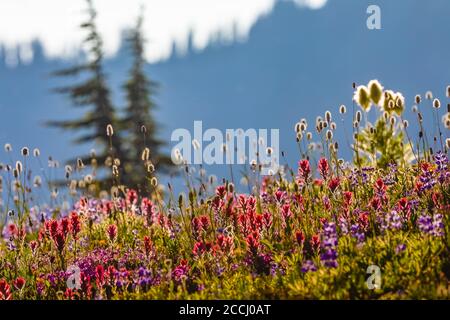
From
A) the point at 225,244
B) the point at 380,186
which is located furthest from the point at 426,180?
the point at 225,244

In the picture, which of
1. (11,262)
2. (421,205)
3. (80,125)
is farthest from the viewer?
(80,125)

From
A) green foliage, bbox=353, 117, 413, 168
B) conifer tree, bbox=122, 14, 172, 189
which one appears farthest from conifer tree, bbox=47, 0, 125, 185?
green foliage, bbox=353, 117, 413, 168

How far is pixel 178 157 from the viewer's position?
222 inches

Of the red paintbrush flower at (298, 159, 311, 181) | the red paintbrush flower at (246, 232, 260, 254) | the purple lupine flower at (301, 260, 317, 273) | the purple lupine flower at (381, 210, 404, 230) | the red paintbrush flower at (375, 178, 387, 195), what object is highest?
the red paintbrush flower at (298, 159, 311, 181)

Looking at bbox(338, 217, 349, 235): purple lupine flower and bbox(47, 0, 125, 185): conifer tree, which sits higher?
bbox(47, 0, 125, 185): conifer tree

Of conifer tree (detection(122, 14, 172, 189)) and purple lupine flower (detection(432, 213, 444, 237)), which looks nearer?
purple lupine flower (detection(432, 213, 444, 237))

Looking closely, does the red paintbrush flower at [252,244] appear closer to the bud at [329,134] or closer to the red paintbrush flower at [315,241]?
the red paintbrush flower at [315,241]

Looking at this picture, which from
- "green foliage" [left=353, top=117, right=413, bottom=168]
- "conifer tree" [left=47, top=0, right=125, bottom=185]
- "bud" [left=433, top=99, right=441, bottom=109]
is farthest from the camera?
"conifer tree" [left=47, top=0, right=125, bottom=185]

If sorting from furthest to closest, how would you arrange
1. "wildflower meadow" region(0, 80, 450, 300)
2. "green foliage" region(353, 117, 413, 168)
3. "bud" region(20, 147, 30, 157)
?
"green foliage" region(353, 117, 413, 168), "bud" region(20, 147, 30, 157), "wildflower meadow" region(0, 80, 450, 300)

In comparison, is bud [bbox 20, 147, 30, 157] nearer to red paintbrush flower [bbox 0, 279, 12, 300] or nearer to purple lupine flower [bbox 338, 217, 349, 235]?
red paintbrush flower [bbox 0, 279, 12, 300]

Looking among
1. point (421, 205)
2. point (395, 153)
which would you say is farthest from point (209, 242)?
point (395, 153)

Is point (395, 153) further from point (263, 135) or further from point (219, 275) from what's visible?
point (219, 275)

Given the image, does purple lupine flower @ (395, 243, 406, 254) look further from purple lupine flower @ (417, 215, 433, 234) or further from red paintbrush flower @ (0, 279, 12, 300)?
red paintbrush flower @ (0, 279, 12, 300)

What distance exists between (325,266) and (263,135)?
105 inches
